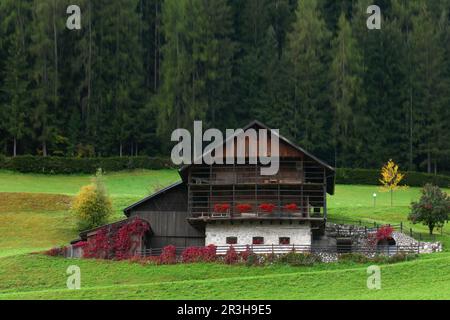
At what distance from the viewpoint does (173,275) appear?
43.2 metres

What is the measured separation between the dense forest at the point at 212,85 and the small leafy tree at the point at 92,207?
24842 mm

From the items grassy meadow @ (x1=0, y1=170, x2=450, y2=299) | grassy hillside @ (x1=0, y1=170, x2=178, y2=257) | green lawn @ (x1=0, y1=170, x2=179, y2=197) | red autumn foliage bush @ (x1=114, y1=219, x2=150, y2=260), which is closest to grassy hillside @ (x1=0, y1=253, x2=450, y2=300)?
grassy meadow @ (x1=0, y1=170, x2=450, y2=299)

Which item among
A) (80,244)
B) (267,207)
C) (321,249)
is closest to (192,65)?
(267,207)

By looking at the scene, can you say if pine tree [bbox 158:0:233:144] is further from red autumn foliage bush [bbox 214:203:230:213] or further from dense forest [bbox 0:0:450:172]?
red autumn foliage bush [bbox 214:203:230:213]

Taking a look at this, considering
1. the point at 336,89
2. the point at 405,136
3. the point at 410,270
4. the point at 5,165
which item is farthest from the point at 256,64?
the point at 410,270

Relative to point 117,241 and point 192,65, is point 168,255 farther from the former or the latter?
point 192,65

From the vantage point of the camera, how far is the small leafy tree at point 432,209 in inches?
2020

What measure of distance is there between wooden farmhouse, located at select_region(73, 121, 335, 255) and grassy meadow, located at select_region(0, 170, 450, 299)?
4.86 metres

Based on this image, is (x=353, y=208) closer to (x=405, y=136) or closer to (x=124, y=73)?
(x=405, y=136)

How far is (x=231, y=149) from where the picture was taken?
162 ft

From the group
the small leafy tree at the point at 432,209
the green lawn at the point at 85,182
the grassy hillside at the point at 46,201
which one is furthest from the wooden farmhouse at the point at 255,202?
the green lawn at the point at 85,182

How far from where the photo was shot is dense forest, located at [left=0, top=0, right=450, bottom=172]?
8062cm
